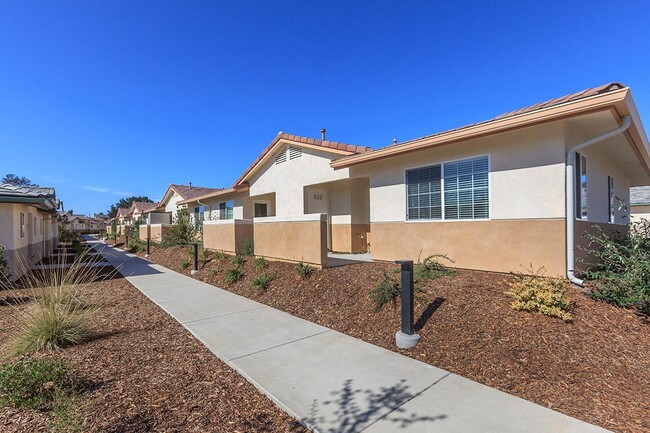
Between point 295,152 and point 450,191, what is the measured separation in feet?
24.1

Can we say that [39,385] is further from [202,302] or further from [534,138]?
[534,138]

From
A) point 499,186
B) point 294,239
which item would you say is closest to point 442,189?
point 499,186

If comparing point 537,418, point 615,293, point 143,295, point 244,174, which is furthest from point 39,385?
point 244,174

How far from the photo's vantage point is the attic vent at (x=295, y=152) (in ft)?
44.1

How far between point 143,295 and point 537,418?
362 inches

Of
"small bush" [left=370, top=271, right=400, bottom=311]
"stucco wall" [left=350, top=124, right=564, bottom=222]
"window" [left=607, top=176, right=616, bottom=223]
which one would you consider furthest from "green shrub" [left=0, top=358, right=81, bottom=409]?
"window" [left=607, top=176, right=616, bottom=223]

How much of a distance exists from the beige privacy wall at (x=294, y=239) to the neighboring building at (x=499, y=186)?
0.03 m

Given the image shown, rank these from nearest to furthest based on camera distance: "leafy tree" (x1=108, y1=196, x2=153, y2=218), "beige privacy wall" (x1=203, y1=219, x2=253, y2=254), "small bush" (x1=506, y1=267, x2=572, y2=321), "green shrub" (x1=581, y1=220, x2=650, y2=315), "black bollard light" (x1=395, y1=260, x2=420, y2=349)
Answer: "black bollard light" (x1=395, y1=260, x2=420, y2=349), "small bush" (x1=506, y1=267, x2=572, y2=321), "green shrub" (x1=581, y1=220, x2=650, y2=315), "beige privacy wall" (x1=203, y1=219, x2=253, y2=254), "leafy tree" (x1=108, y1=196, x2=153, y2=218)

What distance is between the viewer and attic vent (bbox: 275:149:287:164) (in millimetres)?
14336

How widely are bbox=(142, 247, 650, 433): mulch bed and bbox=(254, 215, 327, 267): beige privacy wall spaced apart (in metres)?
1.58

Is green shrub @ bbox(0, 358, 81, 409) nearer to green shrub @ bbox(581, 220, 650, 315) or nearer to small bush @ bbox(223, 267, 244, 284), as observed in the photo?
small bush @ bbox(223, 267, 244, 284)

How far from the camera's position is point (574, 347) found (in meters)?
4.32

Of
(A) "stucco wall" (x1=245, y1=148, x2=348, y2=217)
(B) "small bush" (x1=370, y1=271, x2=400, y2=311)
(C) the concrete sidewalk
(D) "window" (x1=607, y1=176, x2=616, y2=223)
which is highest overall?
(A) "stucco wall" (x1=245, y1=148, x2=348, y2=217)

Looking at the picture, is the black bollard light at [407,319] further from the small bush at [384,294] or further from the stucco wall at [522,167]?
the stucco wall at [522,167]
